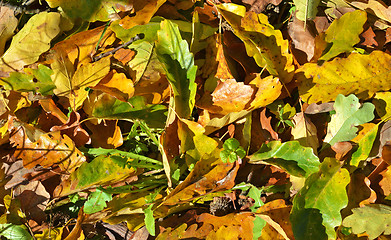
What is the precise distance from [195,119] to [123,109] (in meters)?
0.29

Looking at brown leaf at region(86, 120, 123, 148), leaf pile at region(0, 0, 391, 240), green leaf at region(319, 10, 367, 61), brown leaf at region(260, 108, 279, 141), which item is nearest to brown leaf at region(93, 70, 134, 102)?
leaf pile at region(0, 0, 391, 240)

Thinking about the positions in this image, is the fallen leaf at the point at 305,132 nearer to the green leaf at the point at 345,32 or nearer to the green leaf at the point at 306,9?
the green leaf at the point at 345,32

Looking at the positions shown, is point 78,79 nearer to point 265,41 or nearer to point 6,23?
point 6,23

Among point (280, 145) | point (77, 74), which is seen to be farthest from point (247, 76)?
point (77, 74)

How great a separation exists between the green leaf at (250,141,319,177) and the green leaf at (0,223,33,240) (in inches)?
39.0

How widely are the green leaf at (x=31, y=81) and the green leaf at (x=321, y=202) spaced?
106 cm

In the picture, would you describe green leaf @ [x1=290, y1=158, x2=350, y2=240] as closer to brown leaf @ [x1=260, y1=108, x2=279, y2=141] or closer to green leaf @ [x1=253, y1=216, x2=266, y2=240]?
green leaf @ [x1=253, y1=216, x2=266, y2=240]

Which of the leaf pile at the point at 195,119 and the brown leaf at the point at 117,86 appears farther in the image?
the brown leaf at the point at 117,86

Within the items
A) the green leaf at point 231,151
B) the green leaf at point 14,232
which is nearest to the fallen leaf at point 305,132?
the green leaf at point 231,151

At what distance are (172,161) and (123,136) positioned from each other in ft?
0.89

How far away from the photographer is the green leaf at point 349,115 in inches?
54.1

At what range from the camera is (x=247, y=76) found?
1506 millimetres

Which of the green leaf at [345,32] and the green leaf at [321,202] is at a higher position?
the green leaf at [345,32]

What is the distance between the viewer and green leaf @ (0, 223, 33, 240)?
1.57 metres
